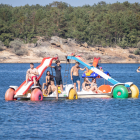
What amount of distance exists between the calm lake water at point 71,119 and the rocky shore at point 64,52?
219ft

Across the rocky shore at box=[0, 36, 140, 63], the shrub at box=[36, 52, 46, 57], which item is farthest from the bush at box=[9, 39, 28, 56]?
the shrub at box=[36, 52, 46, 57]

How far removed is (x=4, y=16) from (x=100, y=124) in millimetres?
95599

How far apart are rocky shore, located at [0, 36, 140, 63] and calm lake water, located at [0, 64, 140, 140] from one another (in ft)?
219

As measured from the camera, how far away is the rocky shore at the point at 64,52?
8606 cm

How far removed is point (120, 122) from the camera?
14016 millimetres

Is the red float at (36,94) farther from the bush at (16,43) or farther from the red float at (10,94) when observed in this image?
the bush at (16,43)

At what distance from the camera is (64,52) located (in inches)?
3465

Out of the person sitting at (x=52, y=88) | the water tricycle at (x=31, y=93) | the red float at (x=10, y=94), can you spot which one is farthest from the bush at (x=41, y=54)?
the person sitting at (x=52, y=88)

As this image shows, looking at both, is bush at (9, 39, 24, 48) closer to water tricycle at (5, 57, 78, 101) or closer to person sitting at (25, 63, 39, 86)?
water tricycle at (5, 57, 78, 101)

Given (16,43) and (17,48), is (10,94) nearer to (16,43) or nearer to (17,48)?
(17,48)

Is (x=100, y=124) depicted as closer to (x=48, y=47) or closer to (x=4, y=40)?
(x=48, y=47)

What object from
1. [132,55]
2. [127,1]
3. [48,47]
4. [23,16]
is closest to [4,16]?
[23,16]

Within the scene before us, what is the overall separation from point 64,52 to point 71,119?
73789 mm

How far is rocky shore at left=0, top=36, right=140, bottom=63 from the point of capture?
86.1 metres
